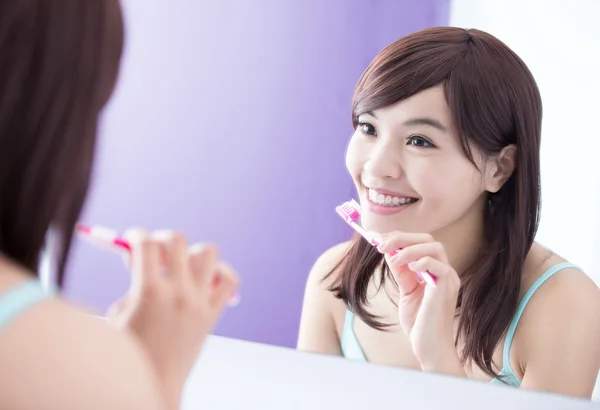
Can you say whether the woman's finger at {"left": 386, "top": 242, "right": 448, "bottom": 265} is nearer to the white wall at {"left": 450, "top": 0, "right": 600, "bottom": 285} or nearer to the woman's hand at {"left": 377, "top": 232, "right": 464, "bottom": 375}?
the woman's hand at {"left": 377, "top": 232, "right": 464, "bottom": 375}

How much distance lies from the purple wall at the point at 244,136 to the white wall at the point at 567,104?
8 cm

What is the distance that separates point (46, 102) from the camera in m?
0.29

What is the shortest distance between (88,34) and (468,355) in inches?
17.8

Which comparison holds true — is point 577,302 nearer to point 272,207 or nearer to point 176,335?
point 272,207

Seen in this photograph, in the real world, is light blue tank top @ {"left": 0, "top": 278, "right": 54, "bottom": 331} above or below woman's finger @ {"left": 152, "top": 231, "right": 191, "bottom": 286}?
above

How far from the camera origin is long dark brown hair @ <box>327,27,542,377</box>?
578mm

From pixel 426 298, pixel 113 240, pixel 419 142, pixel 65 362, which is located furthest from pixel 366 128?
pixel 65 362

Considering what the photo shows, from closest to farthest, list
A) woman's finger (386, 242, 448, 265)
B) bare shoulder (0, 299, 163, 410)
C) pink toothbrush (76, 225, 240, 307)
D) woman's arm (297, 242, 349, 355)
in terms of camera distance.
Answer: bare shoulder (0, 299, 163, 410) < pink toothbrush (76, 225, 240, 307) < woman's finger (386, 242, 448, 265) < woman's arm (297, 242, 349, 355)

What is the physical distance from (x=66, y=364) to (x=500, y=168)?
454mm

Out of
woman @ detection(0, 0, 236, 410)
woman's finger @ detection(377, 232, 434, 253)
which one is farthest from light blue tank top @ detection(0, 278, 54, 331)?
woman's finger @ detection(377, 232, 434, 253)

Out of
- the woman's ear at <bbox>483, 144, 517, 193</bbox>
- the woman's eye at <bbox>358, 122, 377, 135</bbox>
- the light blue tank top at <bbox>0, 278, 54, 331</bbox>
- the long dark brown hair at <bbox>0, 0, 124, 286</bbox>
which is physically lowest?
the woman's ear at <bbox>483, 144, 517, 193</bbox>

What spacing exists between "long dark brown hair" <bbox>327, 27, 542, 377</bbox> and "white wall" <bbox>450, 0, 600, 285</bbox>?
0.01 metres

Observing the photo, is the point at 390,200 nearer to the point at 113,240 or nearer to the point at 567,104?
the point at 567,104

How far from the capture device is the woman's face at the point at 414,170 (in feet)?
1.89
